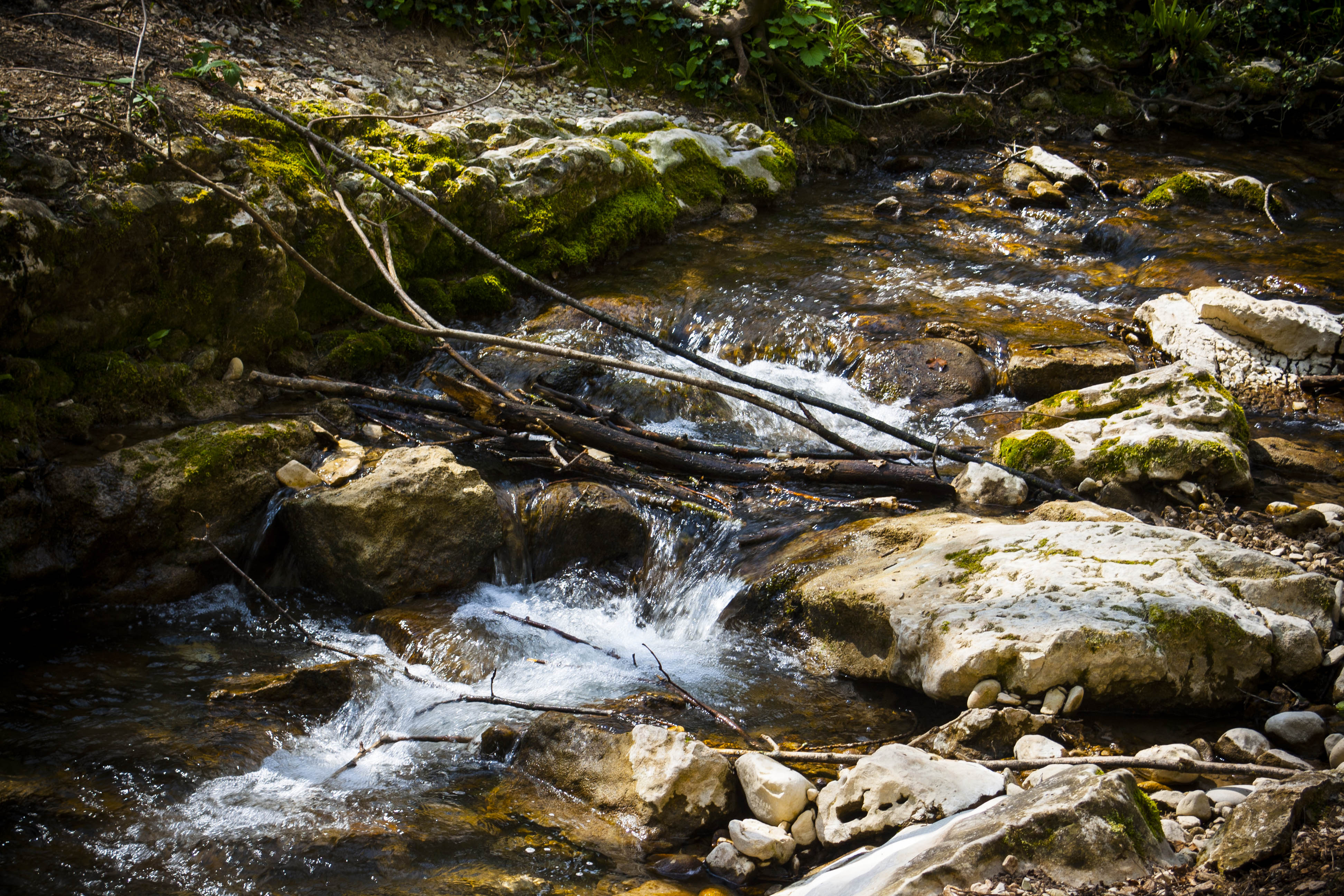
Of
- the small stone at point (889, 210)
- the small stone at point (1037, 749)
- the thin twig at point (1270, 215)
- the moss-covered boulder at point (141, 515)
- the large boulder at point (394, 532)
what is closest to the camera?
the small stone at point (1037, 749)

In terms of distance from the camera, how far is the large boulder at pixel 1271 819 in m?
1.91

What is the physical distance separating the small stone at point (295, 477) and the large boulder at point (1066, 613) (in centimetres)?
247

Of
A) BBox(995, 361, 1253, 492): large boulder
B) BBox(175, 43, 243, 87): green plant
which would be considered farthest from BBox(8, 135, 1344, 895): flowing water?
BBox(175, 43, 243, 87): green plant

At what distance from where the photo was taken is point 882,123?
34.9 ft

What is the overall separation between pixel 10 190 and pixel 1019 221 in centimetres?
833

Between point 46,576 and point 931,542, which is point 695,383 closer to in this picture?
point 931,542

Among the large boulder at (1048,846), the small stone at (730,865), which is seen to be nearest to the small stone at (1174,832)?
the large boulder at (1048,846)

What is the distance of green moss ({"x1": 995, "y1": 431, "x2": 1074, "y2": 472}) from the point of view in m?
4.56

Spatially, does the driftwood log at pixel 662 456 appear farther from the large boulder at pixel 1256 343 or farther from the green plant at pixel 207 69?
the large boulder at pixel 1256 343

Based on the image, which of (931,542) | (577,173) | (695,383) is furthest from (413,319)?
(931,542)

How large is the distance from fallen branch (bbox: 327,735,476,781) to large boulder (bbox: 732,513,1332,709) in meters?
1.57

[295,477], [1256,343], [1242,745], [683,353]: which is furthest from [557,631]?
[1256,343]

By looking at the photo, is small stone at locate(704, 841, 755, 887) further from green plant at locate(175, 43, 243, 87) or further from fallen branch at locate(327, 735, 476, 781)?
green plant at locate(175, 43, 243, 87)

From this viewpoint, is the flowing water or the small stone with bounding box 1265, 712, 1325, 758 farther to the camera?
the small stone with bounding box 1265, 712, 1325, 758
